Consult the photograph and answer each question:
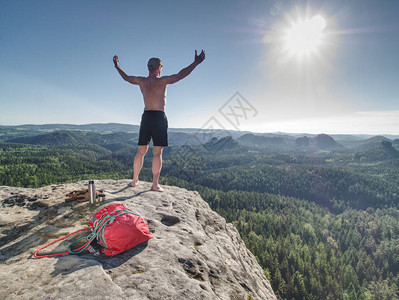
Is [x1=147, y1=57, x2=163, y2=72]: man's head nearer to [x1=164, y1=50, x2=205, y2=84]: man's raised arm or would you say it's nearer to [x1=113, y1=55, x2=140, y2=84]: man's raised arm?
[x1=113, y1=55, x2=140, y2=84]: man's raised arm

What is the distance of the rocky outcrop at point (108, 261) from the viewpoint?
2859 millimetres

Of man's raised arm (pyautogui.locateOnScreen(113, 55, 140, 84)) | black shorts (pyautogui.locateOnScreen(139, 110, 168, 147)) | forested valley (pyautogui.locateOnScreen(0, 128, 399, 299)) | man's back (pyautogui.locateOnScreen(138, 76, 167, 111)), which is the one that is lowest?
forested valley (pyautogui.locateOnScreen(0, 128, 399, 299))

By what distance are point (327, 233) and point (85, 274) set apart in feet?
398

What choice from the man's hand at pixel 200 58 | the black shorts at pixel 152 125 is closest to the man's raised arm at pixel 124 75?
the black shorts at pixel 152 125

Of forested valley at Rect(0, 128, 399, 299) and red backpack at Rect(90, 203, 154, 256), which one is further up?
red backpack at Rect(90, 203, 154, 256)

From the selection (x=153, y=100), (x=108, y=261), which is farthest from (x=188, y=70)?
(x=108, y=261)

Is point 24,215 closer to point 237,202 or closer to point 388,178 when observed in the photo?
point 237,202

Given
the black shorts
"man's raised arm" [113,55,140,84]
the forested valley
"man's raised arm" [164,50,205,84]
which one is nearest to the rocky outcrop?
the black shorts

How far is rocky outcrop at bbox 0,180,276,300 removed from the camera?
2.86 metres

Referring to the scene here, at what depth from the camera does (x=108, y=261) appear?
3.58m

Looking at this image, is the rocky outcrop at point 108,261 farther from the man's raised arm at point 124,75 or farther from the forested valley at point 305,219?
the forested valley at point 305,219

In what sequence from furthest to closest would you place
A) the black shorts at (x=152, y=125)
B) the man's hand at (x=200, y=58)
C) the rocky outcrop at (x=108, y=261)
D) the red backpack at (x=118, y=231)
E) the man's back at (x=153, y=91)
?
the black shorts at (x=152, y=125) < the man's back at (x=153, y=91) < the man's hand at (x=200, y=58) < the red backpack at (x=118, y=231) < the rocky outcrop at (x=108, y=261)

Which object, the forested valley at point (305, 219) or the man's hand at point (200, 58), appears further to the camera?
the forested valley at point (305, 219)

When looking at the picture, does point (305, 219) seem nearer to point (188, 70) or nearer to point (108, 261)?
point (188, 70)
